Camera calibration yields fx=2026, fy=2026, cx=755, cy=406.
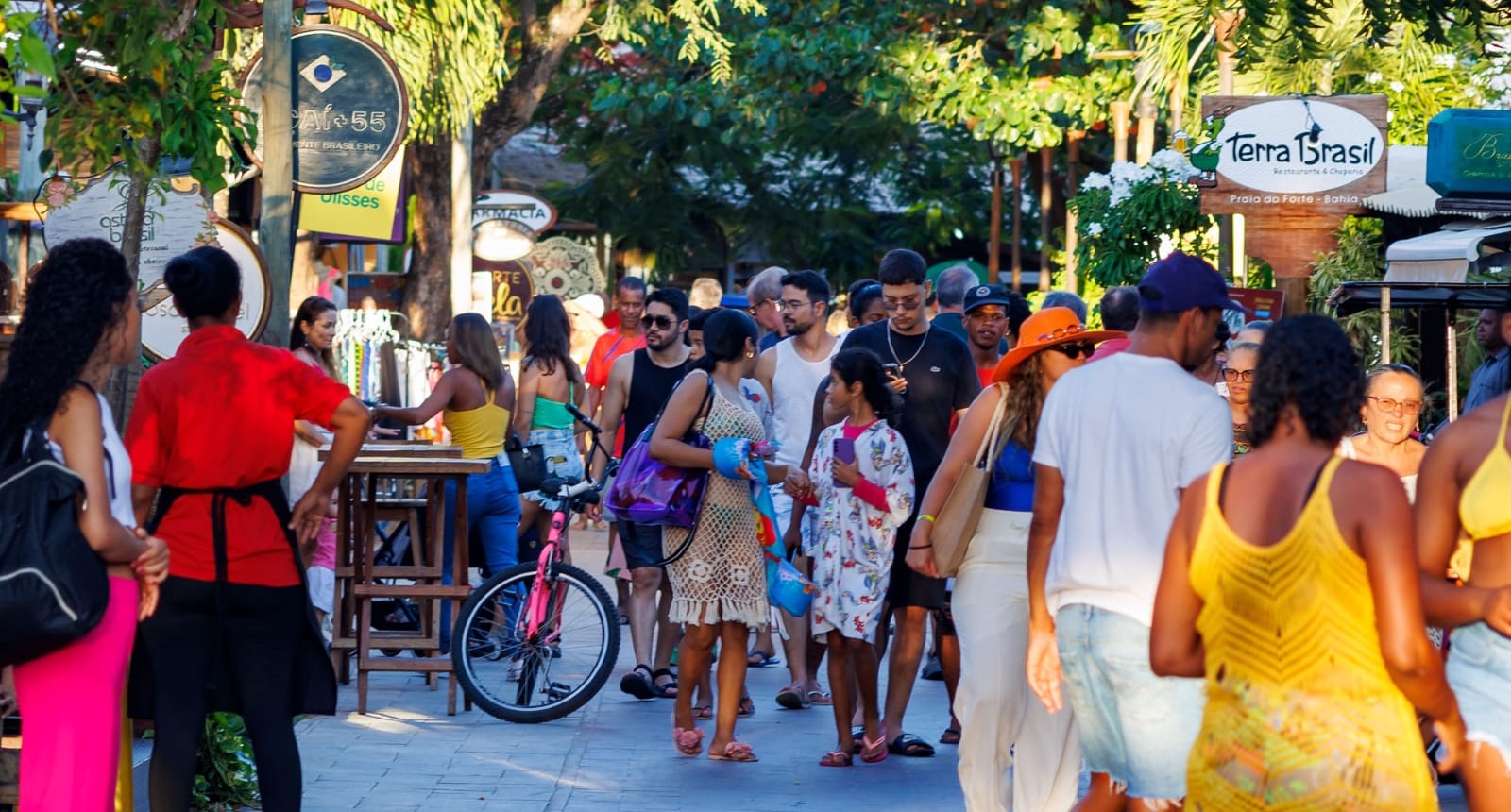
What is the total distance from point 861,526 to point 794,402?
6.63 feet

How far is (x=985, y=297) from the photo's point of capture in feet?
29.8

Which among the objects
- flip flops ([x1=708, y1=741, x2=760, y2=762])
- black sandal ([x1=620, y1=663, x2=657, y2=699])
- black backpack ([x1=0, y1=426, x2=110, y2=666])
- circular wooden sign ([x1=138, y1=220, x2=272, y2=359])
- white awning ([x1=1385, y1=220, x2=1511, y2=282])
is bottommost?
flip flops ([x1=708, y1=741, x2=760, y2=762])

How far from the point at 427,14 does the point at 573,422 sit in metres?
8.11

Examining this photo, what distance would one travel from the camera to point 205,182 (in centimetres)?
730

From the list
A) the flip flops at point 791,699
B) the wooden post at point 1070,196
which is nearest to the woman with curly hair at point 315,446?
the flip flops at point 791,699

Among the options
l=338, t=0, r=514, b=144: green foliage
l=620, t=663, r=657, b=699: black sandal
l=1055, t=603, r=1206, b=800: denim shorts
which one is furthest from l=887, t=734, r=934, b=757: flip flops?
l=338, t=0, r=514, b=144: green foliage

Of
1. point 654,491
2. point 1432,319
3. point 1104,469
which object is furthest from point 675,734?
point 1432,319

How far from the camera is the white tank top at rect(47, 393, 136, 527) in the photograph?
16.5 feet

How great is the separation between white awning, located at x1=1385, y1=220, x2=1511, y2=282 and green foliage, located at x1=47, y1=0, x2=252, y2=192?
686 centimetres

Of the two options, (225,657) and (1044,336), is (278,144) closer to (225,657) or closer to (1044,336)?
(225,657)

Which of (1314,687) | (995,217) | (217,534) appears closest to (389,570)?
(217,534)

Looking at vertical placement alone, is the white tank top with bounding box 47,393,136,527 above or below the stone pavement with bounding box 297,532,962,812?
above

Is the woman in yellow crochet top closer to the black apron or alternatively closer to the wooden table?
the black apron

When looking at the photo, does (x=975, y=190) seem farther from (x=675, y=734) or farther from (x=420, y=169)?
(x=675, y=734)
